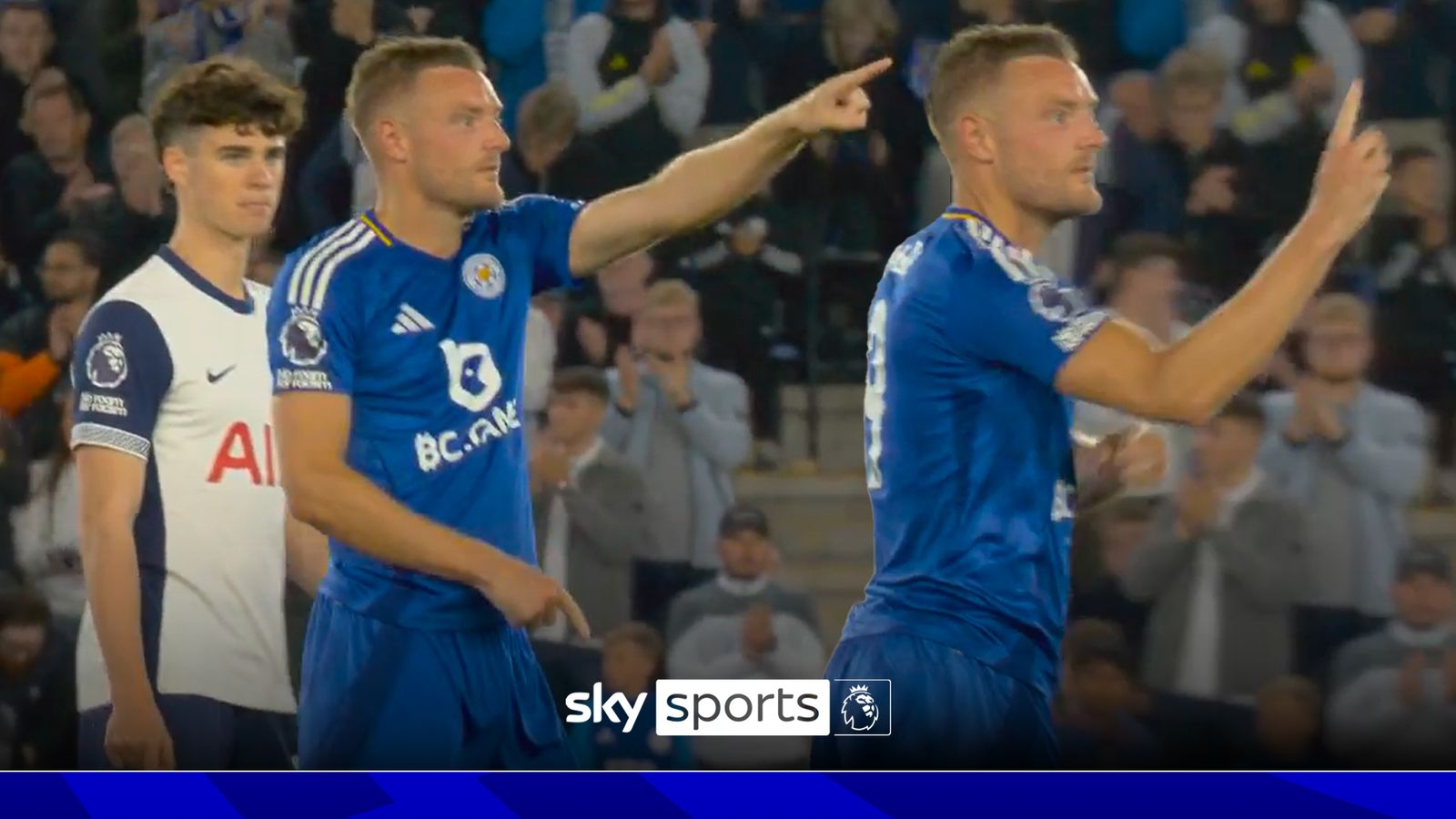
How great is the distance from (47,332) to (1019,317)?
1.71 meters

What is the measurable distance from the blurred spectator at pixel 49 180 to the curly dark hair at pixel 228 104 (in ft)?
0.49

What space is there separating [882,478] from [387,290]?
77cm

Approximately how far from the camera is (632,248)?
308 centimetres

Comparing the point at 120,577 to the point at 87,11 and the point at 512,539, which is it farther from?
the point at 87,11

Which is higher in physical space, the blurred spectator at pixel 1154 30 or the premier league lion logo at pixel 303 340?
the blurred spectator at pixel 1154 30

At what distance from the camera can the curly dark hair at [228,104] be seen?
3.46 m

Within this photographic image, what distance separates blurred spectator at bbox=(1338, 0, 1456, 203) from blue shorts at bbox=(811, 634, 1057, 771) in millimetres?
1262

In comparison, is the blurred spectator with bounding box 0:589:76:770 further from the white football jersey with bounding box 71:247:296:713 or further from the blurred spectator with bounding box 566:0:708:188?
the blurred spectator with bounding box 566:0:708:188

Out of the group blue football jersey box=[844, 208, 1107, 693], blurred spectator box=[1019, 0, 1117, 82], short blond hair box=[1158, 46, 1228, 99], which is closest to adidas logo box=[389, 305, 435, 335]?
blue football jersey box=[844, 208, 1107, 693]

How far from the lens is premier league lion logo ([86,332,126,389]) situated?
3.36 m

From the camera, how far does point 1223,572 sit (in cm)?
358

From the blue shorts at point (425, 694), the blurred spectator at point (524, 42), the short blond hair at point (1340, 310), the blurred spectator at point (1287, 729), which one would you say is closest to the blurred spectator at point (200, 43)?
the blurred spectator at point (524, 42)

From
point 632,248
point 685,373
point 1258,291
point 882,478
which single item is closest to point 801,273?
point 685,373

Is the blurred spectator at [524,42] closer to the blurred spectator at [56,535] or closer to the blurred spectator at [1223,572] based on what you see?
the blurred spectator at [56,535]
